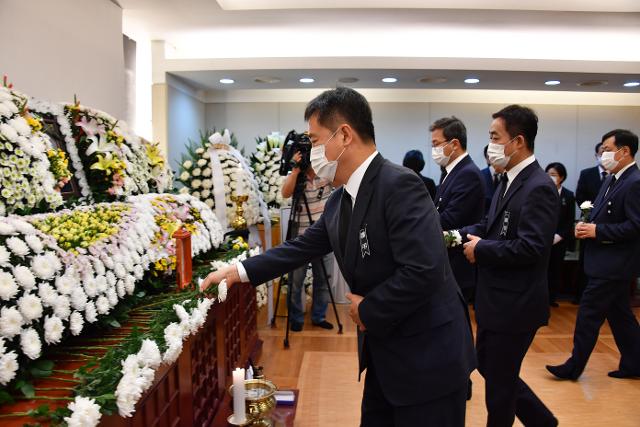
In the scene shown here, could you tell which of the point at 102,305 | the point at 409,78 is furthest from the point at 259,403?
the point at 409,78

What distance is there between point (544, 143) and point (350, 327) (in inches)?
176

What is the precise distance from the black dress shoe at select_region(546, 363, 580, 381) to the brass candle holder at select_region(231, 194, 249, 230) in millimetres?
2344

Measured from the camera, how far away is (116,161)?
2.38 m

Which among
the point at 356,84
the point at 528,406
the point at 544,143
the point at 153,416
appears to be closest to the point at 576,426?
the point at 528,406

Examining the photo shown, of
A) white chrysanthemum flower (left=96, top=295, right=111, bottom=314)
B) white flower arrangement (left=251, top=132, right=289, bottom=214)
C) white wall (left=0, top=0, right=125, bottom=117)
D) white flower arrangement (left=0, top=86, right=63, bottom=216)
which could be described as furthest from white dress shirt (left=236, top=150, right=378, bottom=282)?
white flower arrangement (left=251, top=132, right=289, bottom=214)

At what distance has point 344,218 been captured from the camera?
1.51 metres

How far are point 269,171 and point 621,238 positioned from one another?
3.33 meters

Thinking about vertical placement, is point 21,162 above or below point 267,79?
below

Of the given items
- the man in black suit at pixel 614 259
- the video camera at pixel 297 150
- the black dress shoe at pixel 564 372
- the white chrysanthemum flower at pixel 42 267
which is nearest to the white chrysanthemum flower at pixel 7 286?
the white chrysanthemum flower at pixel 42 267

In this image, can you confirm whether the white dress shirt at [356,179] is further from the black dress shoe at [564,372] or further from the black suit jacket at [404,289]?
the black dress shoe at [564,372]

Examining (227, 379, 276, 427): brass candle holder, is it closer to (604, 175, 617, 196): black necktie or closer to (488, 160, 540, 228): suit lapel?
(488, 160, 540, 228): suit lapel

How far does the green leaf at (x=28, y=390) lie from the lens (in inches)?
42.9

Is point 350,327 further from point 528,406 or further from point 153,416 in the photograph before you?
point 153,416

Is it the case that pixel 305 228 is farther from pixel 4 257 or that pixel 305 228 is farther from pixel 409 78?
pixel 4 257
